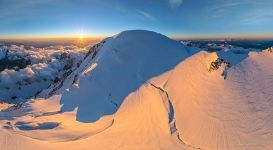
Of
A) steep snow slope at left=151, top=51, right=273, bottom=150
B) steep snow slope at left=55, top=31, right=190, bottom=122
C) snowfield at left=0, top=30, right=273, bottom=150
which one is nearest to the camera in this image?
steep snow slope at left=151, top=51, right=273, bottom=150

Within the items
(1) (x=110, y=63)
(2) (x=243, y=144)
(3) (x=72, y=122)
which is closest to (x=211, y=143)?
(2) (x=243, y=144)

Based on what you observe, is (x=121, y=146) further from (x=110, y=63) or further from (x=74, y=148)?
(x=110, y=63)

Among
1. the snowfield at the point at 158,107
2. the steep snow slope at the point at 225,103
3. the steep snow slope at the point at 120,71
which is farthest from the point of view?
the steep snow slope at the point at 120,71

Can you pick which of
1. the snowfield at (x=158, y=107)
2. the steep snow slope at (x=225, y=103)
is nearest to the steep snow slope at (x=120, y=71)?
the snowfield at (x=158, y=107)

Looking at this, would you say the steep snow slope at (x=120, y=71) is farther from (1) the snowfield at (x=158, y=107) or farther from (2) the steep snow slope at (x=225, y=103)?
(2) the steep snow slope at (x=225, y=103)

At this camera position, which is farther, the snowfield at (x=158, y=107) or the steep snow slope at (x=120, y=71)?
the steep snow slope at (x=120, y=71)

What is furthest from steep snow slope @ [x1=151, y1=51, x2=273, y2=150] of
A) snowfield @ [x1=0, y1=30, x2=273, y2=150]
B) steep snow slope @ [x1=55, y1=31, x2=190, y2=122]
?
steep snow slope @ [x1=55, y1=31, x2=190, y2=122]

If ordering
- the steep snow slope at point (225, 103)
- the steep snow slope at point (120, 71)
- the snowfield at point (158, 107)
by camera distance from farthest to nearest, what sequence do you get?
1. the steep snow slope at point (120, 71)
2. the snowfield at point (158, 107)
3. the steep snow slope at point (225, 103)

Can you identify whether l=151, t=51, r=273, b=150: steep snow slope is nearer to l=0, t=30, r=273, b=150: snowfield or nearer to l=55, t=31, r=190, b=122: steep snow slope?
l=0, t=30, r=273, b=150: snowfield

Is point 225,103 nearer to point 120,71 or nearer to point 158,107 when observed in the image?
point 158,107
